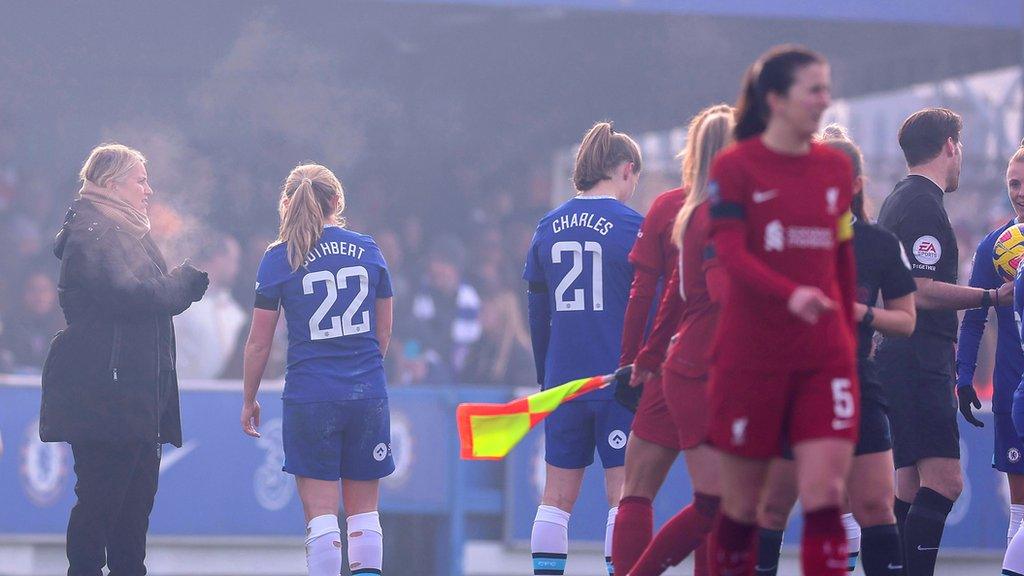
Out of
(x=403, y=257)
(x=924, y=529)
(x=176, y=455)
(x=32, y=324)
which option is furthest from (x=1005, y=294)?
(x=403, y=257)

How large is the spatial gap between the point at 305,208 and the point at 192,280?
2.36 feet

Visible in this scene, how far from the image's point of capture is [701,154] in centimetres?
526

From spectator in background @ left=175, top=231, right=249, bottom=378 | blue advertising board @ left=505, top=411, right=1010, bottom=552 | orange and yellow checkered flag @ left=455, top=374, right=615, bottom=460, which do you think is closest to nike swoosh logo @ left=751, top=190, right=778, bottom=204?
orange and yellow checkered flag @ left=455, top=374, right=615, bottom=460

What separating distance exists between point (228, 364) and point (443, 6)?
5089 mm

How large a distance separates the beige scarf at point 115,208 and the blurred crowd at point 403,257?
5.00 m

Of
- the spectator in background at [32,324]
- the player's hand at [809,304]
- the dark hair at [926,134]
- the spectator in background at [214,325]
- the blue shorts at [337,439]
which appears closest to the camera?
the player's hand at [809,304]

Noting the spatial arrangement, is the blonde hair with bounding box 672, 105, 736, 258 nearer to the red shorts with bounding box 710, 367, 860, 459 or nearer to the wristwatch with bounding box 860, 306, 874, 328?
the wristwatch with bounding box 860, 306, 874, 328

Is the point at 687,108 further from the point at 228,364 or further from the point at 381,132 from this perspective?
the point at 228,364

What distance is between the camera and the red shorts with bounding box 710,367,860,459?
4.12m

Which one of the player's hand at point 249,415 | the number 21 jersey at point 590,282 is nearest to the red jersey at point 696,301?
the number 21 jersey at point 590,282

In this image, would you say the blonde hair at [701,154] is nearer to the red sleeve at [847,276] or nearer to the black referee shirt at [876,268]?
the black referee shirt at [876,268]

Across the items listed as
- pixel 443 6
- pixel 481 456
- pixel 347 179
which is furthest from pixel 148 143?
pixel 481 456

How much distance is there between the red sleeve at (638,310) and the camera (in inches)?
220

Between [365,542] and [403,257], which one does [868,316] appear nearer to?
[365,542]
